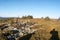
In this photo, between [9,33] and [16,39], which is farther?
[9,33]

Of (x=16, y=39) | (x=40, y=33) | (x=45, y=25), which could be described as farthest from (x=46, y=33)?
(x=16, y=39)

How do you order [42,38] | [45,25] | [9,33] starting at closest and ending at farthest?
[42,38]
[9,33]
[45,25]

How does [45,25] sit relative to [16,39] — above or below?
above

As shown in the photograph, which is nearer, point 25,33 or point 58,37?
point 58,37

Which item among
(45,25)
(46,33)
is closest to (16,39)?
(46,33)

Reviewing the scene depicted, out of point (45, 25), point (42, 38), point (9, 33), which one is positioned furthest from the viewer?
point (45, 25)

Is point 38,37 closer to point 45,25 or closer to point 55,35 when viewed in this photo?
point 55,35

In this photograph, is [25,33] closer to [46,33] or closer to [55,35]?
[46,33]

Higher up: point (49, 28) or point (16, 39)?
point (49, 28)
